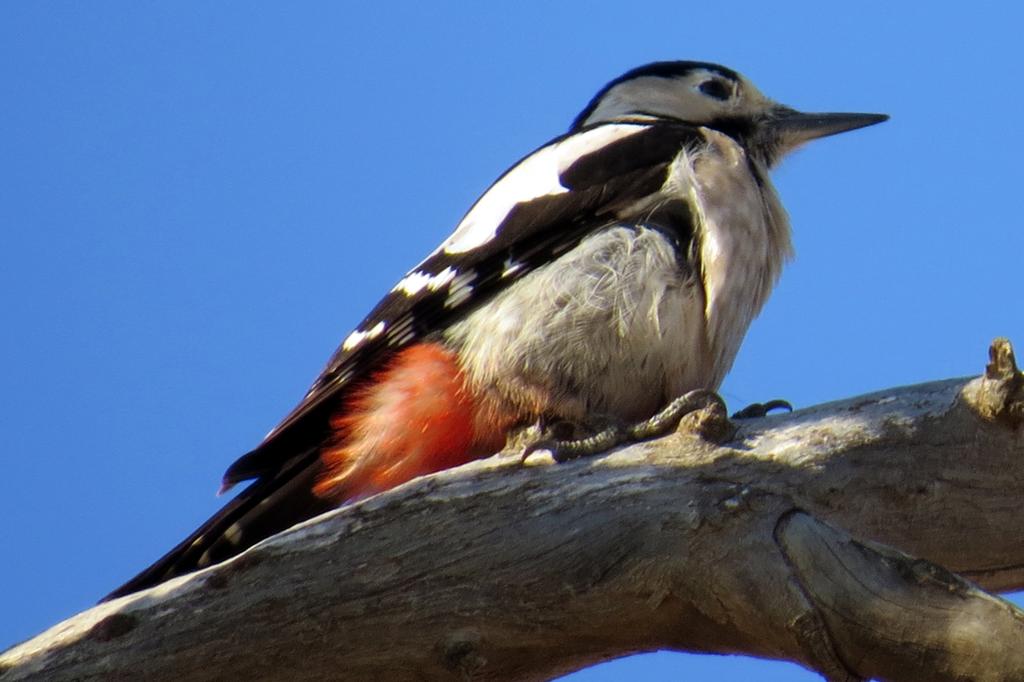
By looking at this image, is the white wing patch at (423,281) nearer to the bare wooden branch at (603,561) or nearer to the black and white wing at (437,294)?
the black and white wing at (437,294)

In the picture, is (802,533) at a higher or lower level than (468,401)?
lower

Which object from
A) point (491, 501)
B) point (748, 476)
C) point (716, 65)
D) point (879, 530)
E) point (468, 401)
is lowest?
point (879, 530)

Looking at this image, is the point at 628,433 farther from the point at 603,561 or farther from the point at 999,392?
the point at 999,392

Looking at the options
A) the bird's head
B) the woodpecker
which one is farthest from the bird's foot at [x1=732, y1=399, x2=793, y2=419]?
the bird's head

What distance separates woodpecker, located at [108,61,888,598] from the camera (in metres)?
4.64

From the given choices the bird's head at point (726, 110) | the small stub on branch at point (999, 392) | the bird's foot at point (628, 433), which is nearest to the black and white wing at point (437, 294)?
the bird's foot at point (628, 433)

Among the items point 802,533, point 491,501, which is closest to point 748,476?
point 802,533

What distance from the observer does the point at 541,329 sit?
469cm

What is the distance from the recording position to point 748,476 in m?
3.87

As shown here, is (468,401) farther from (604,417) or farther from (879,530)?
(879,530)

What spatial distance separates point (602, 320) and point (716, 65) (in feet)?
6.78

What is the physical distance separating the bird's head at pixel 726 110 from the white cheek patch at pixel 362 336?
5.06 feet

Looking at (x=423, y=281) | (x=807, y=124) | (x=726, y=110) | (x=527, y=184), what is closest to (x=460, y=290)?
(x=423, y=281)

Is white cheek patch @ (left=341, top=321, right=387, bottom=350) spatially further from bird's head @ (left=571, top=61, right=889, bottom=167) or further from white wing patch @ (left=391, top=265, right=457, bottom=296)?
bird's head @ (left=571, top=61, right=889, bottom=167)
